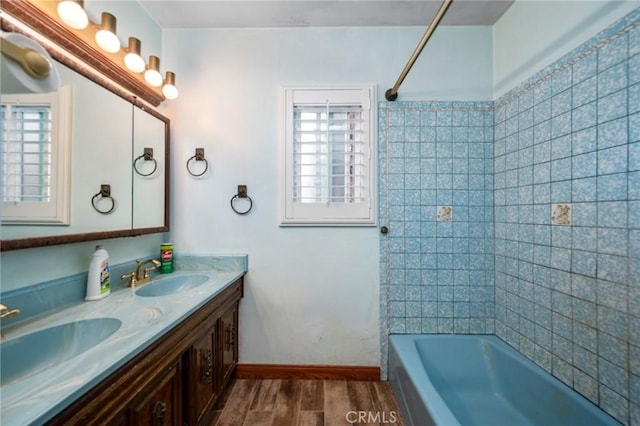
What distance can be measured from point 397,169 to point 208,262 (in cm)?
149

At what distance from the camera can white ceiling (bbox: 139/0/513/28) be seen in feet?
5.20

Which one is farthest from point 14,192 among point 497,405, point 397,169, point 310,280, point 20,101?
point 497,405

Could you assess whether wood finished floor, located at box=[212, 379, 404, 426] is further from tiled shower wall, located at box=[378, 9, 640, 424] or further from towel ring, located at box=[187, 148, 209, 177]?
towel ring, located at box=[187, 148, 209, 177]

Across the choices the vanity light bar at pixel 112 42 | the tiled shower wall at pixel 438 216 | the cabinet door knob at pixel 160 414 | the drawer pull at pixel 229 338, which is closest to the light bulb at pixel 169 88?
the vanity light bar at pixel 112 42

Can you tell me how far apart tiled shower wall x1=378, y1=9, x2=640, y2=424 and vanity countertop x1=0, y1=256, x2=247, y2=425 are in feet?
4.21

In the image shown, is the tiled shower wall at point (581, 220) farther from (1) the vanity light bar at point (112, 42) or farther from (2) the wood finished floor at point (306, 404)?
(1) the vanity light bar at point (112, 42)

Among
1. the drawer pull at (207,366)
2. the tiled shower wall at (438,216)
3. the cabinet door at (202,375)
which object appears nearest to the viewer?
the cabinet door at (202,375)

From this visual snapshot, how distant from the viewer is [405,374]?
1.39 metres

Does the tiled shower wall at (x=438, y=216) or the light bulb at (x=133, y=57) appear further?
the tiled shower wall at (x=438, y=216)

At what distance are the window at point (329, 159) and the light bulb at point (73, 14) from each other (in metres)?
1.04

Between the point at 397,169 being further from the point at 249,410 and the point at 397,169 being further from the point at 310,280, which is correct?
the point at 249,410

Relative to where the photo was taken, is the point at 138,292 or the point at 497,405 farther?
the point at 497,405

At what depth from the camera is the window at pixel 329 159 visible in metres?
1.76

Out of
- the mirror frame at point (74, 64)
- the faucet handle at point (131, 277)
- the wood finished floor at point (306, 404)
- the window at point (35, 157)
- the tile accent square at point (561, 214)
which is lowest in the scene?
the wood finished floor at point (306, 404)
